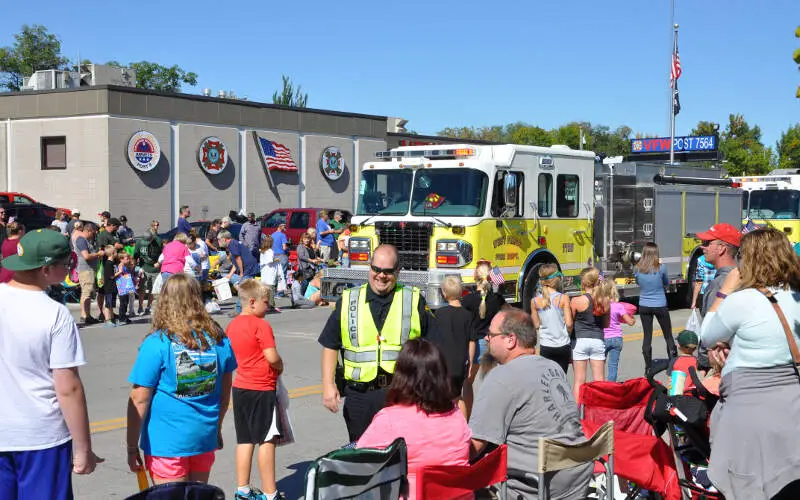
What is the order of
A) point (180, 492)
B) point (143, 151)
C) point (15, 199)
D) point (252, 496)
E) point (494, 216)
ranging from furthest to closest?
point (143, 151) → point (15, 199) → point (494, 216) → point (252, 496) → point (180, 492)

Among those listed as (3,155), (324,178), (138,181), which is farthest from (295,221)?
(3,155)

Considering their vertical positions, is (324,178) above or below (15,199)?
above

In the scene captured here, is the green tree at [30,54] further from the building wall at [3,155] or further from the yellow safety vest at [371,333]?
A: the yellow safety vest at [371,333]

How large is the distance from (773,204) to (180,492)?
934 inches

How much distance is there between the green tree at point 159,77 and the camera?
89.4m

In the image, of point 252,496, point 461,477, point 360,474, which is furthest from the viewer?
point 252,496

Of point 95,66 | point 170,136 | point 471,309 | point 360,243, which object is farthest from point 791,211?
point 95,66

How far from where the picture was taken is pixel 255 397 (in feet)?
21.0

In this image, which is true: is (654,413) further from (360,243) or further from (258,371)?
(360,243)

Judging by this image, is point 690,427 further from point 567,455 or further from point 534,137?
point 534,137

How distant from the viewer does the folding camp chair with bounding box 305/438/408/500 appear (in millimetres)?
3936

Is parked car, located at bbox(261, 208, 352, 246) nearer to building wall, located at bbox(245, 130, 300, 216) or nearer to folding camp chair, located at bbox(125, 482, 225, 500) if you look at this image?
building wall, located at bbox(245, 130, 300, 216)

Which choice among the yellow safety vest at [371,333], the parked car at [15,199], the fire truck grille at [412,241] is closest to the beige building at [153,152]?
the parked car at [15,199]

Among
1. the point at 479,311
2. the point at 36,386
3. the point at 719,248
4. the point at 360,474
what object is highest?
the point at 719,248
